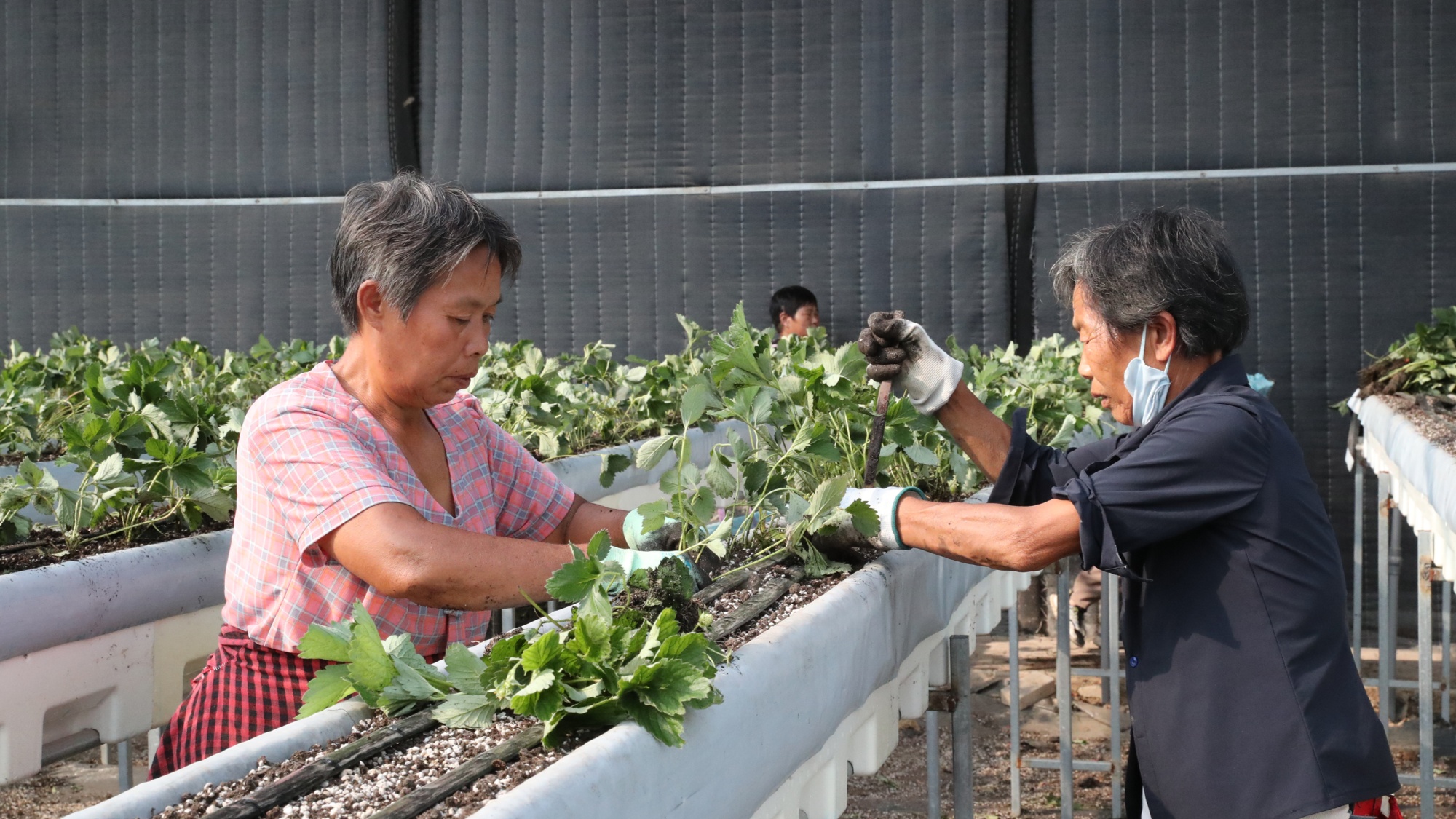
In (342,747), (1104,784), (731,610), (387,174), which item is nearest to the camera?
(342,747)

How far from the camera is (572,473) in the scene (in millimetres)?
2908

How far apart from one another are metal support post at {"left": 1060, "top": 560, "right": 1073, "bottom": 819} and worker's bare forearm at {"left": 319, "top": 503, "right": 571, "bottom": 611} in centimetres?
179

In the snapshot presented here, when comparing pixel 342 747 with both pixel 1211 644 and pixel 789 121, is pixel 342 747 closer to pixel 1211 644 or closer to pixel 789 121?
pixel 1211 644

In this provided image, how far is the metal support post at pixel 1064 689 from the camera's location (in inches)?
117

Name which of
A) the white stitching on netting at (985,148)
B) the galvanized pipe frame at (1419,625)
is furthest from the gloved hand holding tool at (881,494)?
the white stitching on netting at (985,148)

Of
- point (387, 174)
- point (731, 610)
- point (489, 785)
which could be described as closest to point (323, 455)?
point (731, 610)

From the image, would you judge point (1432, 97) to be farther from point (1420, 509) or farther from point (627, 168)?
point (627, 168)

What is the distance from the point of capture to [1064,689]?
3033 mm

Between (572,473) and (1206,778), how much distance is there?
1716mm

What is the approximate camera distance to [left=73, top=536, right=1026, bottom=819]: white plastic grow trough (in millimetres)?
905

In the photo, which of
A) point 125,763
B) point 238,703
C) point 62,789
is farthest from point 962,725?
point 62,789

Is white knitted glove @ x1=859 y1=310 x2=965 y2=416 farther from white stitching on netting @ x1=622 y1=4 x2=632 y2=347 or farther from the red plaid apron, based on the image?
white stitching on netting @ x1=622 y1=4 x2=632 y2=347

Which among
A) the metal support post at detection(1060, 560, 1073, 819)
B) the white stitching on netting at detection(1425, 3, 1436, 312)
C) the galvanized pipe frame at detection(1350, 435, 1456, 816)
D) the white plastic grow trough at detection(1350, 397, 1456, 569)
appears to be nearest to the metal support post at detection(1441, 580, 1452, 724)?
the galvanized pipe frame at detection(1350, 435, 1456, 816)

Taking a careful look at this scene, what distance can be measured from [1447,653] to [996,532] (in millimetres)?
2858
